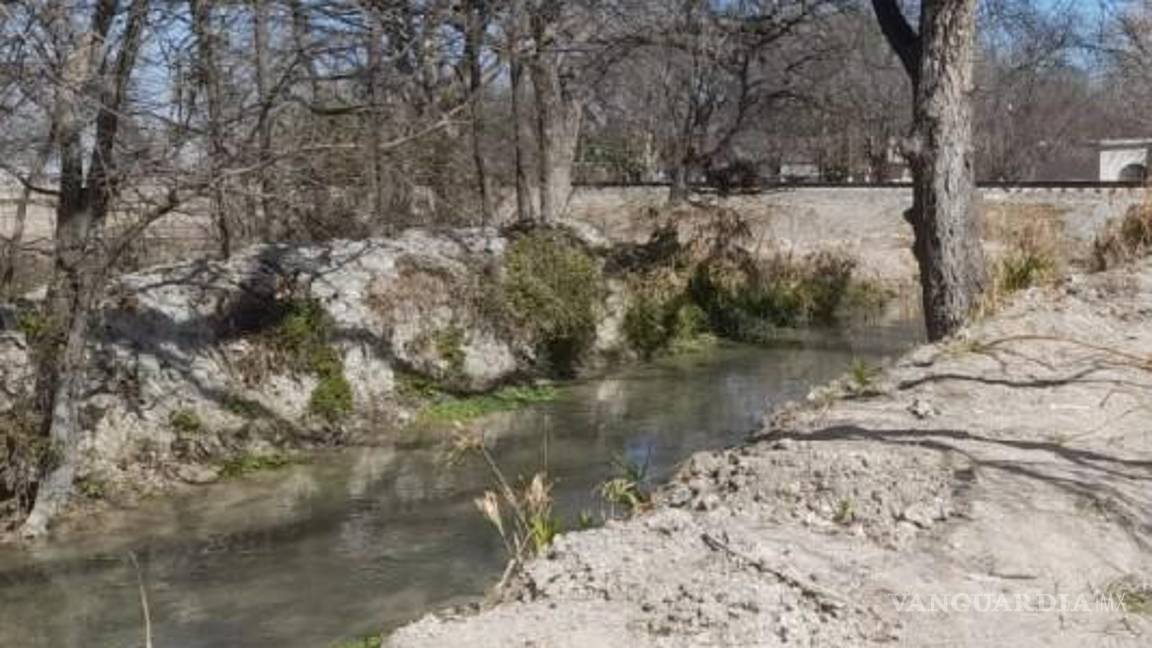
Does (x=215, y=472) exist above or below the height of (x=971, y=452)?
below

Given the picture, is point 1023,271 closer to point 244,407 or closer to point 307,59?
point 307,59

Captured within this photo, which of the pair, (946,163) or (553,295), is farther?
(553,295)

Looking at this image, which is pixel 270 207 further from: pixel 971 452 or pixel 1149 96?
pixel 1149 96

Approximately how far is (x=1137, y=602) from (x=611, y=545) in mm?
1906

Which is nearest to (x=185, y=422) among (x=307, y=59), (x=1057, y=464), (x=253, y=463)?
(x=253, y=463)

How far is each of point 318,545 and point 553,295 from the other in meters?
7.81

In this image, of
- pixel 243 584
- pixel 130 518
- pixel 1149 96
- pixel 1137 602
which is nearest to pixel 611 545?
pixel 1137 602

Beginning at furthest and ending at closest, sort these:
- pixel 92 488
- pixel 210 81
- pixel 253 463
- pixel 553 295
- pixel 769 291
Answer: pixel 769 291 → pixel 553 295 → pixel 253 463 → pixel 92 488 → pixel 210 81

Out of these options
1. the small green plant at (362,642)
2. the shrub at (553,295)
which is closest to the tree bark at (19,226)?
the small green plant at (362,642)

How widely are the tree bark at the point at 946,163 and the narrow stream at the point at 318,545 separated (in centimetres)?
269

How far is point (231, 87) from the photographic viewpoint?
1038 cm

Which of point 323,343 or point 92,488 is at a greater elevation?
point 323,343

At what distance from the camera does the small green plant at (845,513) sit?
544 cm

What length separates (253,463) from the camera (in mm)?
11984
